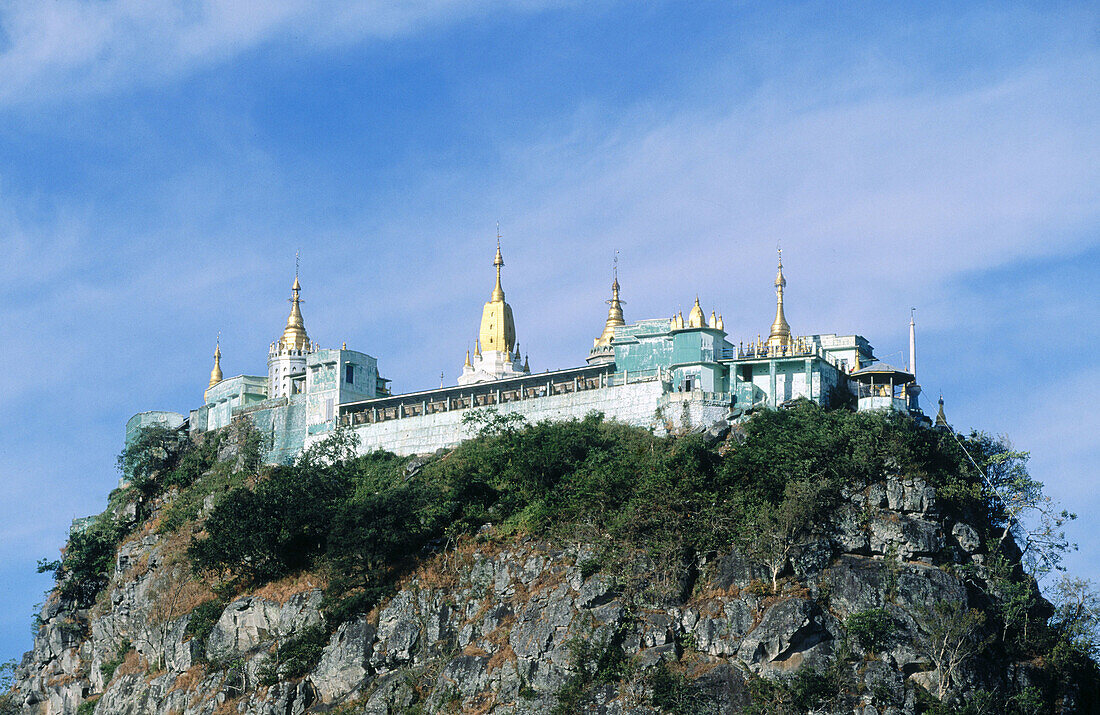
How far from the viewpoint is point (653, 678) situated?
54.5 m

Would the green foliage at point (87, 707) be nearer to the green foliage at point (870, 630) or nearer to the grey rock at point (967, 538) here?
the green foliage at point (870, 630)

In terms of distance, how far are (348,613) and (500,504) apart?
7826 mm

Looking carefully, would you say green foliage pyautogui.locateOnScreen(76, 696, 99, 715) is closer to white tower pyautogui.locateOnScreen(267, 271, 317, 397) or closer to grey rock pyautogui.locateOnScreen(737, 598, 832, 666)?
white tower pyautogui.locateOnScreen(267, 271, 317, 397)

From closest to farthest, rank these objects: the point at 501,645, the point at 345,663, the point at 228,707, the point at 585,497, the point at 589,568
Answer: the point at 501,645 → the point at 589,568 → the point at 345,663 → the point at 585,497 → the point at 228,707

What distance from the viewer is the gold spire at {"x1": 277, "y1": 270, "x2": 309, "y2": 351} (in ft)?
285

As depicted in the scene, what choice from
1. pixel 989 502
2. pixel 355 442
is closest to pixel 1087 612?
pixel 989 502

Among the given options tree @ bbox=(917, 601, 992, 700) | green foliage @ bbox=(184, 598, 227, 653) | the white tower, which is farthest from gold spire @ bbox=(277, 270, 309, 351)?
tree @ bbox=(917, 601, 992, 700)

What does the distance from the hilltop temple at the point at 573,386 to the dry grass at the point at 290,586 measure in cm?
1131

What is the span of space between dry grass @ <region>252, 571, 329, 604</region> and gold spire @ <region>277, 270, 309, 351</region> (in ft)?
70.1

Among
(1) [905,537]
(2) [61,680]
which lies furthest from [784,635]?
(2) [61,680]

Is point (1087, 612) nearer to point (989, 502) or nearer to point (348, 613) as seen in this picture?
point (989, 502)

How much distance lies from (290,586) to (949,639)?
93.0ft

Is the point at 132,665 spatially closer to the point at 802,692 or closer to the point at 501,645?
the point at 501,645

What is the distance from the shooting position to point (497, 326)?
294ft
